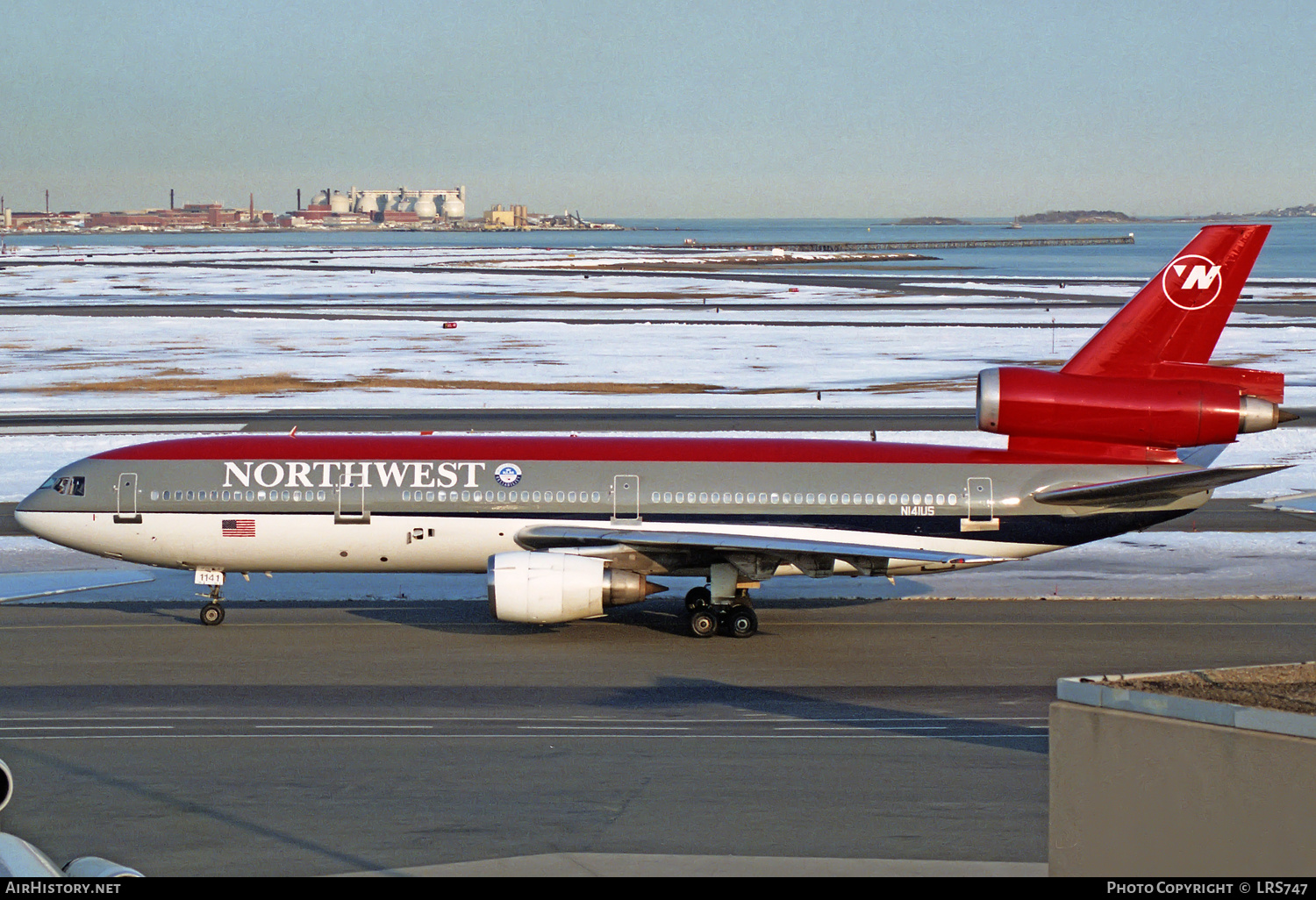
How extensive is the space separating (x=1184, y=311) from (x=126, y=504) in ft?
80.2

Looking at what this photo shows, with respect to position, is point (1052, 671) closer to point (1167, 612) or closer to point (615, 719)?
point (1167, 612)

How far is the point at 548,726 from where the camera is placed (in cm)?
2566

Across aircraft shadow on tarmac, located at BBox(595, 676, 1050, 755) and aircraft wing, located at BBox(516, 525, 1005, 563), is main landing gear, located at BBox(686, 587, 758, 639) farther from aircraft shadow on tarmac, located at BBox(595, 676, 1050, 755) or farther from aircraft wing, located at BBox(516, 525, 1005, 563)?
aircraft shadow on tarmac, located at BBox(595, 676, 1050, 755)

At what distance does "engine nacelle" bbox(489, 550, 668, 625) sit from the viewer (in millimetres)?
30984

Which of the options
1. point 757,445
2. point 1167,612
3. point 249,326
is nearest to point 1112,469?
point 1167,612

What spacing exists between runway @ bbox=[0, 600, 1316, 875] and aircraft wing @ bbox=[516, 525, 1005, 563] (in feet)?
6.74

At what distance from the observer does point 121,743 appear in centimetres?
2461

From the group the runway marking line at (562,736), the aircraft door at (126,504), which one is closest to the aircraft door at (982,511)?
the runway marking line at (562,736)

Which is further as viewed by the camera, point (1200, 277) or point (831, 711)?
point (1200, 277)

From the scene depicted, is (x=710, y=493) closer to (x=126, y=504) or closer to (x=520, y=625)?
(x=520, y=625)

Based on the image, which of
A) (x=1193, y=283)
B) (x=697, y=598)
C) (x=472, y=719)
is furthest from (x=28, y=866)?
(x=1193, y=283)

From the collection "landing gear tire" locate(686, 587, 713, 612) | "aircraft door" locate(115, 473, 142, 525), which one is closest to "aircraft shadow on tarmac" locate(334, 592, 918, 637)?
"landing gear tire" locate(686, 587, 713, 612)

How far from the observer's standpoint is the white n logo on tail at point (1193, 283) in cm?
3197
